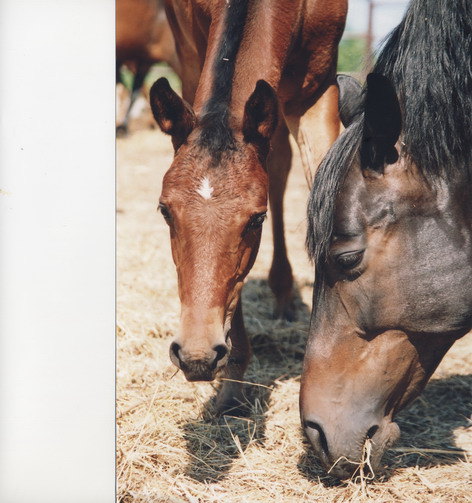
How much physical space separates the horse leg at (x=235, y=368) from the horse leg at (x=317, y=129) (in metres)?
0.85

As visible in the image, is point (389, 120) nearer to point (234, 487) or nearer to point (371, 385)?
point (371, 385)

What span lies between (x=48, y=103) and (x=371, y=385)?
139 cm

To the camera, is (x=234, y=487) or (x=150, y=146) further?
(x=150, y=146)

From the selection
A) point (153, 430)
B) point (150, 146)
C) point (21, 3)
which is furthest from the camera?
point (150, 146)

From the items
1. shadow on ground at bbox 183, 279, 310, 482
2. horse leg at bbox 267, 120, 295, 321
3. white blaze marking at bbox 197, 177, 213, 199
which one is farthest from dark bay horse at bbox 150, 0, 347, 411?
horse leg at bbox 267, 120, 295, 321

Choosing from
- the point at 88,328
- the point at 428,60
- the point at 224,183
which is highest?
the point at 428,60

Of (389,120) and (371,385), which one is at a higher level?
(389,120)

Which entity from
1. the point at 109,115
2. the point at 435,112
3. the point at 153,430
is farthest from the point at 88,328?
the point at 435,112

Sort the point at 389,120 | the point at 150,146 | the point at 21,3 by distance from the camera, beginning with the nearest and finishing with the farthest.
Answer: the point at 21,3
the point at 389,120
the point at 150,146

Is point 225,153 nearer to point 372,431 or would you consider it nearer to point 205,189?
point 205,189

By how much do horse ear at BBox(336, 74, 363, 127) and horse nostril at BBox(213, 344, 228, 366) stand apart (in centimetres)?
109

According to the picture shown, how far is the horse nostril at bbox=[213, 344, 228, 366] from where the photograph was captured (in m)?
2.35

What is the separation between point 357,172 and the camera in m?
2.46

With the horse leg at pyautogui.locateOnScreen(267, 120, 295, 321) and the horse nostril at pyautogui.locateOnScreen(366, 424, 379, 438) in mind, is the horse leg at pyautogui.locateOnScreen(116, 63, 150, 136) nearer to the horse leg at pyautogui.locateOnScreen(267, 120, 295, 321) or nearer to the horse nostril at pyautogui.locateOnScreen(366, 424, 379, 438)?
the horse leg at pyautogui.locateOnScreen(267, 120, 295, 321)
